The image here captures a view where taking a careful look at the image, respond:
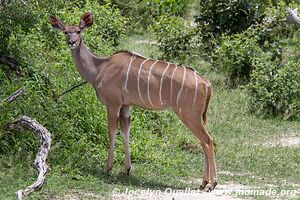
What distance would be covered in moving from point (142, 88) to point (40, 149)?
47.1 inches

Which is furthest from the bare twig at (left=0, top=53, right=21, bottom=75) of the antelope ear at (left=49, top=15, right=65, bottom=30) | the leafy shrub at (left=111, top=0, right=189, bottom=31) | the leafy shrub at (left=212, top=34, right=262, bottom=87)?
the leafy shrub at (left=111, top=0, right=189, bottom=31)

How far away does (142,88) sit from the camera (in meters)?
7.59

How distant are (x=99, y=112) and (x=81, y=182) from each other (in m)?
1.72

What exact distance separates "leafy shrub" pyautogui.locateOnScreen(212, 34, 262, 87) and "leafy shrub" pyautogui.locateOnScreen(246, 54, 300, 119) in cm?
99

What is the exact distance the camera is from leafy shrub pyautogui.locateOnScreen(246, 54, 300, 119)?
11.4 meters

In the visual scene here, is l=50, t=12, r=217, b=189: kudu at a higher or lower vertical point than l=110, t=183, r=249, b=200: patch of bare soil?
higher

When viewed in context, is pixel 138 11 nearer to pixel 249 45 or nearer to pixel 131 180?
pixel 249 45

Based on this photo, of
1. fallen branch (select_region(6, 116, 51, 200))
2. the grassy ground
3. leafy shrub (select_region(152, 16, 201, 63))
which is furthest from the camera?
leafy shrub (select_region(152, 16, 201, 63))

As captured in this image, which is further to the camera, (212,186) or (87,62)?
(87,62)

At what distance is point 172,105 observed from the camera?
7434mm

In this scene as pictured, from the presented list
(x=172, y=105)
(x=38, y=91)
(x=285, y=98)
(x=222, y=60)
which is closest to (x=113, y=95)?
(x=172, y=105)

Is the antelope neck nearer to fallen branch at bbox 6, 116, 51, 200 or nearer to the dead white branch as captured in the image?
fallen branch at bbox 6, 116, 51, 200

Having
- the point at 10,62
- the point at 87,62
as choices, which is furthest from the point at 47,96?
the point at 87,62

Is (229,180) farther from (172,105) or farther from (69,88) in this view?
(69,88)
